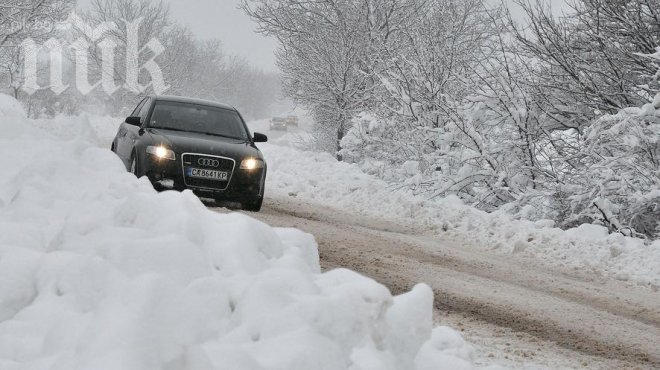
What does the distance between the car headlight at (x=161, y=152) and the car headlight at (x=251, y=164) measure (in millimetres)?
1039

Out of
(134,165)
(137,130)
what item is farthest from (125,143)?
(134,165)

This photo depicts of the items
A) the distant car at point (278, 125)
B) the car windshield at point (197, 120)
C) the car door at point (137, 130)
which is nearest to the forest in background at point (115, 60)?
the distant car at point (278, 125)

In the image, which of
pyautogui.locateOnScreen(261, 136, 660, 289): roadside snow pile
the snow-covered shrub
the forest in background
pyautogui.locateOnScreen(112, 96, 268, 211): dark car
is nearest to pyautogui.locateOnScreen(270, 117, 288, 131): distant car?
the forest in background

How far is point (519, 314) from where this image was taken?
604cm

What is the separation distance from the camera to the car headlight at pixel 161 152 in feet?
32.5

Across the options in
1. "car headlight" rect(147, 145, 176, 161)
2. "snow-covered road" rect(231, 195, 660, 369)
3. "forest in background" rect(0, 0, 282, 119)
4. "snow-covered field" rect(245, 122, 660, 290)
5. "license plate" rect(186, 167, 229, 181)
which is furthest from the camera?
"forest in background" rect(0, 0, 282, 119)

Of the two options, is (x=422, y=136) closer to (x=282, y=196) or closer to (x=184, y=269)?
(x=282, y=196)

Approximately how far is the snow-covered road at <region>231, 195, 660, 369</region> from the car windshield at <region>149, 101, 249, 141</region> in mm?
1749

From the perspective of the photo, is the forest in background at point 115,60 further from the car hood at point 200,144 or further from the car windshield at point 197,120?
the car hood at point 200,144

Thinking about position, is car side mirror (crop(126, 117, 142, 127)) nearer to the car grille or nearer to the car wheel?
the car grille

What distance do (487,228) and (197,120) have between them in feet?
16.0

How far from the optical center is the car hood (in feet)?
32.9

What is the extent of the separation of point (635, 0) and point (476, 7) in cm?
1398

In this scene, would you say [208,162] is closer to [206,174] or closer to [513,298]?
[206,174]
